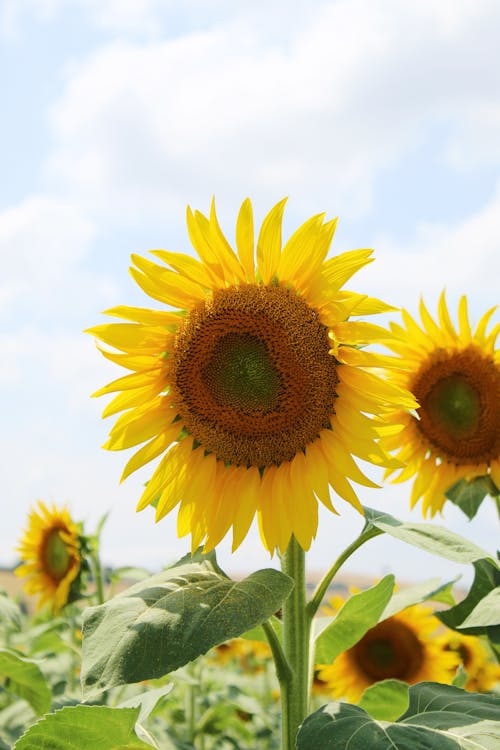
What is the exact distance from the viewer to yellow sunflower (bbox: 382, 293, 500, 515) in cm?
407

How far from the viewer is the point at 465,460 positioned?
407 cm

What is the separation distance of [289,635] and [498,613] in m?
0.54

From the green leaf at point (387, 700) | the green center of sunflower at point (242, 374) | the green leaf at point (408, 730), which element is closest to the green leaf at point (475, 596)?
the green leaf at point (387, 700)

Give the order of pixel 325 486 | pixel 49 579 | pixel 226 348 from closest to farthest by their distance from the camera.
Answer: pixel 325 486, pixel 226 348, pixel 49 579

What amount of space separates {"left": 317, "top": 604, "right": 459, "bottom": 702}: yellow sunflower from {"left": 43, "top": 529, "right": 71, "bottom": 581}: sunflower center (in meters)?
1.59

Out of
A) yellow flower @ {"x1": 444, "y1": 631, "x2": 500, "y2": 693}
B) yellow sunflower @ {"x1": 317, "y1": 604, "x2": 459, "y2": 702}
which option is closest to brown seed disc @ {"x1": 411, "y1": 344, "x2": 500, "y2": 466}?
yellow sunflower @ {"x1": 317, "y1": 604, "x2": 459, "y2": 702}

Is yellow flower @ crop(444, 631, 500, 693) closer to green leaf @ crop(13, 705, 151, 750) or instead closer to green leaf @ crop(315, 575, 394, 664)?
green leaf @ crop(315, 575, 394, 664)

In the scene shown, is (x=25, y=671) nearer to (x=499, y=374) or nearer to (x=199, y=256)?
(x=199, y=256)

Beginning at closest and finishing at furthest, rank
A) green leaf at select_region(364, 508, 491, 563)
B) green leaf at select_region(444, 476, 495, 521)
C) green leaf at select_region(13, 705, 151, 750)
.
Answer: green leaf at select_region(13, 705, 151, 750) < green leaf at select_region(364, 508, 491, 563) < green leaf at select_region(444, 476, 495, 521)

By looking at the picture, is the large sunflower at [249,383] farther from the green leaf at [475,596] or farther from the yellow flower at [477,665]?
the yellow flower at [477,665]

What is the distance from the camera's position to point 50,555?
5289 millimetres

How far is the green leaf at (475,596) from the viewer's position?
2775mm

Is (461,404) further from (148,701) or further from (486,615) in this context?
(148,701)

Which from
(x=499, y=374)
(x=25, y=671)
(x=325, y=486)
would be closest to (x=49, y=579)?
(x=25, y=671)
